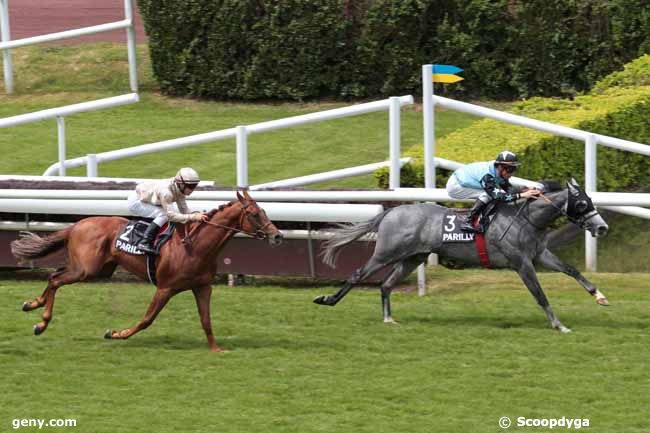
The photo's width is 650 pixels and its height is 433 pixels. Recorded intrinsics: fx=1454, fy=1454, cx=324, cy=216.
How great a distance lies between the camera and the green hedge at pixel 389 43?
15195 mm

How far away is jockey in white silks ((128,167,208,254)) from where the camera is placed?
9.36 m

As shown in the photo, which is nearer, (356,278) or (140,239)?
(140,239)

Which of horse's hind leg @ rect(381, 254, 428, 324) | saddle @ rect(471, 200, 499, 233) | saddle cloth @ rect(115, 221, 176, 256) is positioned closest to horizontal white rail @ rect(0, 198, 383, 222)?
horse's hind leg @ rect(381, 254, 428, 324)

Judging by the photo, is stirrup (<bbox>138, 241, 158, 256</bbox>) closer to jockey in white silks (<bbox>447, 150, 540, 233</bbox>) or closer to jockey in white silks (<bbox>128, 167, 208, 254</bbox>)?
jockey in white silks (<bbox>128, 167, 208, 254</bbox>)

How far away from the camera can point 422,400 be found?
8062 mm

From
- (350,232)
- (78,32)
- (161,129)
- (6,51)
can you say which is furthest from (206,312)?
(6,51)

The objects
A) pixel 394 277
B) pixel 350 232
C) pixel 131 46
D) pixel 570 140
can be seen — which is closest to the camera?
pixel 394 277

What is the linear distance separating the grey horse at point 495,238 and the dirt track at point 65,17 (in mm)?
9498

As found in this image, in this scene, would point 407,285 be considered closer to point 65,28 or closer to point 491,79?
point 491,79

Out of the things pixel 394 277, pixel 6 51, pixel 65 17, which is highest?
pixel 65 17

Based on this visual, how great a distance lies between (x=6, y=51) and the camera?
17.0m

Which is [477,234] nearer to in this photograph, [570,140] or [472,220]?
[472,220]

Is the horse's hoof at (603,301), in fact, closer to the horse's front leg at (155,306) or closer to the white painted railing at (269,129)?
the white painted railing at (269,129)

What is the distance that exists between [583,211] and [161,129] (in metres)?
7.44
